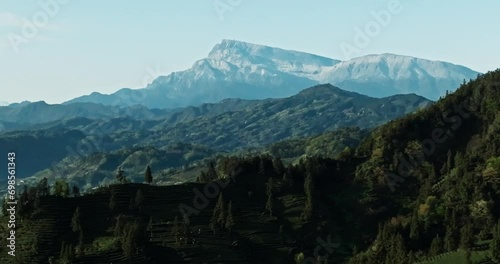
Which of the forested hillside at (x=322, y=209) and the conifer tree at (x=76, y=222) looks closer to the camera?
the forested hillside at (x=322, y=209)

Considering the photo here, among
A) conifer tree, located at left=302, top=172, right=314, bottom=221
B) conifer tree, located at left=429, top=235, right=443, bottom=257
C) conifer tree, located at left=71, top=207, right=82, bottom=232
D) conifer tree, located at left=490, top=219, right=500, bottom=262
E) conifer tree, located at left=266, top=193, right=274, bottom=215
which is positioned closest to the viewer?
conifer tree, located at left=490, top=219, right=500, bottom=262

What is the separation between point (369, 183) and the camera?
154500mm

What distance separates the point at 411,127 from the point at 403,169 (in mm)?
18410

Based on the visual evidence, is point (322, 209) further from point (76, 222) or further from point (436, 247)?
point (76, 222)

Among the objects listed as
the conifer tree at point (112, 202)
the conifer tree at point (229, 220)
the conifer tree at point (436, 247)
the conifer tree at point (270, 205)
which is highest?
the conifer tree at point (112, 202)

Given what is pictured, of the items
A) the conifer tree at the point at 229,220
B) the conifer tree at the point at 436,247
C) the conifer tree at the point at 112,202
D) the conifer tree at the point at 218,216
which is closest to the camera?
the conifer tree at the point at 436,247

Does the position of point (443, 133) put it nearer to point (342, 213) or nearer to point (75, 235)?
point (342, 213)

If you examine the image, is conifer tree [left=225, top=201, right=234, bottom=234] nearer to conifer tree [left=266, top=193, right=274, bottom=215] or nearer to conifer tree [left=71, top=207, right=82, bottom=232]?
conifer tree [left=266, top=193, right=274, bottom=215]

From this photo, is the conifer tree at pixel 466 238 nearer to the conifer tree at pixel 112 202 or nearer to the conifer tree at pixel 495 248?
the conifer tree at pixel 495 248

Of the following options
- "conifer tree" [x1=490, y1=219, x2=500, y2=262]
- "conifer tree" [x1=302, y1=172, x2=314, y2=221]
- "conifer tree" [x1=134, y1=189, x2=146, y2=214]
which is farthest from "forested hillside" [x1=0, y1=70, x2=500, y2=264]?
"conifer tree" [x1=134, y1=189, x2=146, y2=214]

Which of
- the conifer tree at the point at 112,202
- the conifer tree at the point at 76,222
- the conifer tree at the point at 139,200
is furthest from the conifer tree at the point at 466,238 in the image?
the conifer tree at the point at 76,222

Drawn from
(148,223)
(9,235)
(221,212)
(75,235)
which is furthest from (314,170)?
(9,235)

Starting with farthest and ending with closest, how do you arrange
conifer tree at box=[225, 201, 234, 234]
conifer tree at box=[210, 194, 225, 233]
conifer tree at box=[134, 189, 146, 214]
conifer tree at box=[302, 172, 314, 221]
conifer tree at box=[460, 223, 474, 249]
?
conifer tree at box=[134, 189, 146, 214]
conifer tree at box=[302, 172, 314, 221]
conifer tree at box=[210, 194, 225, 233]
conifer tree at box=[225, 201, 234, 234]
conifer tree at box=[460, 223, 474, 249]

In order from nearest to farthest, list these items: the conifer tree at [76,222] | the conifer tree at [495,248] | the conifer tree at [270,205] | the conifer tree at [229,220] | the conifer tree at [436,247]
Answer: the conifer tree at [495,248] < the conifer tree at [436,247] < the conifer tree at [76,222] < the conifer tree at [229,220] < the conifer tree at [270,205]
